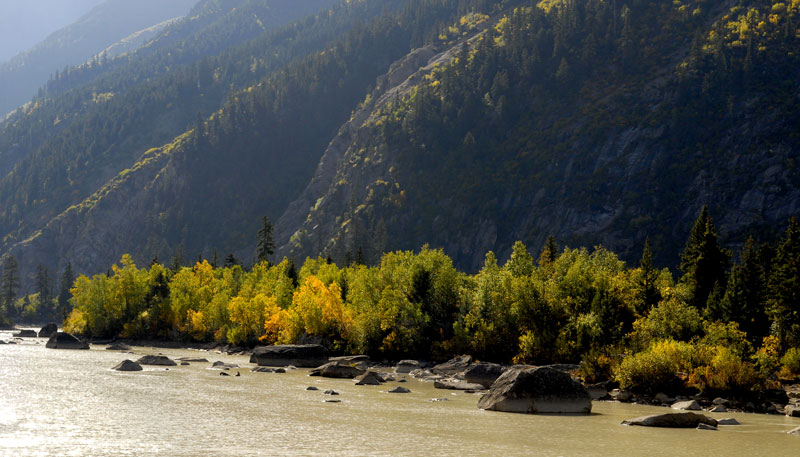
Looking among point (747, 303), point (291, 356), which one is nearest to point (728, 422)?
point (747, 303)

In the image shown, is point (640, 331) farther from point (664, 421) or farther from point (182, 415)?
point (182, 415)

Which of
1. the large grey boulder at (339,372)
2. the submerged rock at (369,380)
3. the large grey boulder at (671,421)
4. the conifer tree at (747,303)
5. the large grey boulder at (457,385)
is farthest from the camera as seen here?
the large grey boulder at (339,372)

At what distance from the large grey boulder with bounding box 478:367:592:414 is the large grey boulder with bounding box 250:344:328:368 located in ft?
133

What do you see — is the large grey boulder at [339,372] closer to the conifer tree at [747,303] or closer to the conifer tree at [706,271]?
the conifer tree at [747,303]

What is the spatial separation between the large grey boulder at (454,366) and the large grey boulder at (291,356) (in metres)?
16.7

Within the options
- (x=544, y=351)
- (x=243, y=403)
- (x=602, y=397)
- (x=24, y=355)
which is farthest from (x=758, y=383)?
(x=24, y=355)

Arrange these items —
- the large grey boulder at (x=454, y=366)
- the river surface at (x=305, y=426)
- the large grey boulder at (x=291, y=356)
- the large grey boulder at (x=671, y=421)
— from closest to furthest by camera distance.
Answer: the river surface at (x=305, y=426)
the large grey boulder at (x=671, y=421)
the large grey boulder at (x=454, y=366)
the large grey boulder at (x=291, y=356)

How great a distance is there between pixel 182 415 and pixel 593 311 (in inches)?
1768

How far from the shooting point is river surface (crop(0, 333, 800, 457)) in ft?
116

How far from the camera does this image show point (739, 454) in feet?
119

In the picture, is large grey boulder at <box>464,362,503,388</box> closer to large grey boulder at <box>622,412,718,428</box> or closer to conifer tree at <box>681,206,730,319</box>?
large grey boulder at <box>622,412,718,428</box>

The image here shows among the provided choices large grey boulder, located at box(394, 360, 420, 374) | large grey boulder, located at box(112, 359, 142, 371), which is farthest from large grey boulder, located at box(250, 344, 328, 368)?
large grey boulder, located at box(112, 359, 142, 371)

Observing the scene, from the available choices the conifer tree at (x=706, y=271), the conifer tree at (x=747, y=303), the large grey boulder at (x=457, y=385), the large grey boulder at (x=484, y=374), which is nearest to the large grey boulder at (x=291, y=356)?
the large grey boulder at (x=457, y=385)

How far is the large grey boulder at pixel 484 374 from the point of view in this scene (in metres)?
66.7
